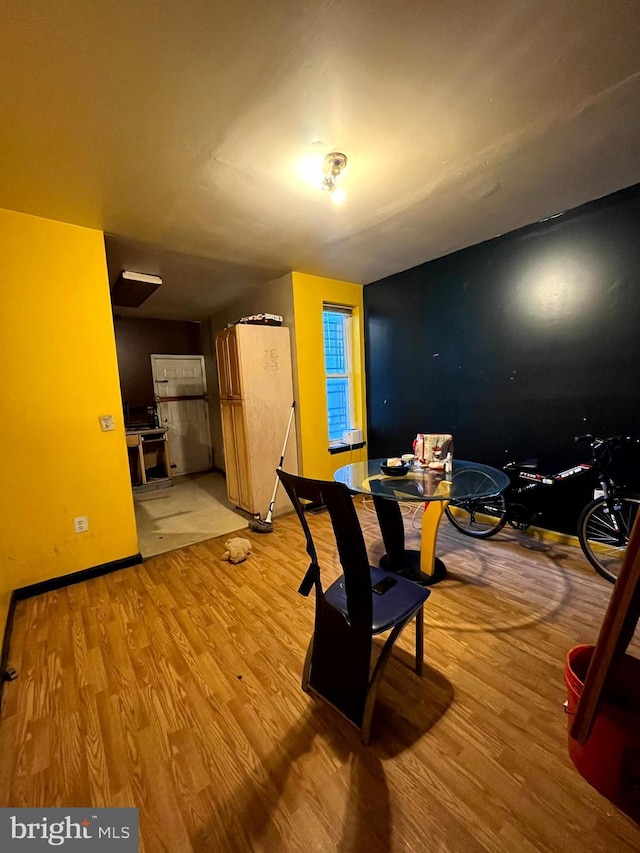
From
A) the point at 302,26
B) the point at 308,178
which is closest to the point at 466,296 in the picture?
the point at 308,178

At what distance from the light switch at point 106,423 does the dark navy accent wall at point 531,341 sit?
289 centimetres

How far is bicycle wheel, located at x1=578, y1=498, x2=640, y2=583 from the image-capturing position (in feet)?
7.32

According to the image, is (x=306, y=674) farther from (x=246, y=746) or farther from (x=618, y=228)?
(x=618, y=228)

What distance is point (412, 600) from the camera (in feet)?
4.56

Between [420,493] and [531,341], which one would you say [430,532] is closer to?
[420,493]

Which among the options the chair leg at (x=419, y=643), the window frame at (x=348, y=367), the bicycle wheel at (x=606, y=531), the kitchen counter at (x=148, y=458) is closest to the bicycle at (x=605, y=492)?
the bicycle wheel at (x=606, y=531)

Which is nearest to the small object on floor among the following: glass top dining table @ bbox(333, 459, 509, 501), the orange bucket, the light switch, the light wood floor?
the light wood floor

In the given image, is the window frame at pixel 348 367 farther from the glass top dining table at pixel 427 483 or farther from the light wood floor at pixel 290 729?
the light wood floor at pixel 290 729

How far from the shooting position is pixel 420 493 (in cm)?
187

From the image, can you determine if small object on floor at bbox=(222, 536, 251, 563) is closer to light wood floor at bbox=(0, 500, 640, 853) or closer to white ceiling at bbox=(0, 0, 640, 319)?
light wood floor at bbox=(0, 500, 640, 853)

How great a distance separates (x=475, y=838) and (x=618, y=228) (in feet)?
10.8

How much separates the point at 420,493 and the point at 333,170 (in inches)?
73.5

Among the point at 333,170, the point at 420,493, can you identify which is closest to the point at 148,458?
the point at 420,493

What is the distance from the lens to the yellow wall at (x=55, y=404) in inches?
86.0
